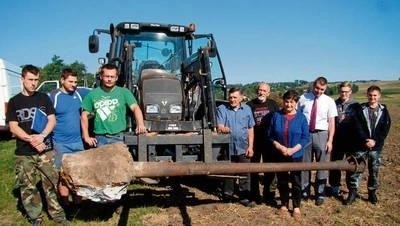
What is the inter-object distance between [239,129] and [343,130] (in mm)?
1687

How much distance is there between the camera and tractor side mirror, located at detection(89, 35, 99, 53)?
761 cm

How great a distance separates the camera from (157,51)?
7758mm

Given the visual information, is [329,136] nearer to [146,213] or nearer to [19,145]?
[146,213]

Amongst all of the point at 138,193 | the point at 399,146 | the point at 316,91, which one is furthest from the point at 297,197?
the point at 399,146

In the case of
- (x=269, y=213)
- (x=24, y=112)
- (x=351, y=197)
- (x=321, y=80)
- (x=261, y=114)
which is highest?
(x=321, y=80)

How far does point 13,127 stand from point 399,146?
10.3 metres

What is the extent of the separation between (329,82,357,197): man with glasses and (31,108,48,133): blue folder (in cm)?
430

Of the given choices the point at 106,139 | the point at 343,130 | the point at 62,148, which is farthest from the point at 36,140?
the point at 343,130

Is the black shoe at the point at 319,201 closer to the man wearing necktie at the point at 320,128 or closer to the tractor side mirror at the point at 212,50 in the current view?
the man wearing necktie at the point at 320,128

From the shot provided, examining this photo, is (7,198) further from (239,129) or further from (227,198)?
(239,129)

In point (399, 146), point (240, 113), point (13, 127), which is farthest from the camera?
point (399, 146)

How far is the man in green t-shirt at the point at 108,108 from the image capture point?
5.01 m

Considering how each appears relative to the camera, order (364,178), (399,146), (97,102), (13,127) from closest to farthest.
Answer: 1. (13,127)
2. (97,102)
3. (364,178)
4. (399,146)

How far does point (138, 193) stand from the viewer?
6.59m
